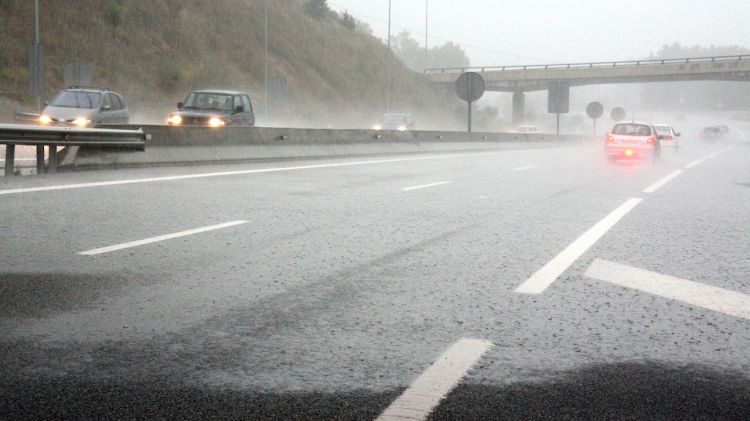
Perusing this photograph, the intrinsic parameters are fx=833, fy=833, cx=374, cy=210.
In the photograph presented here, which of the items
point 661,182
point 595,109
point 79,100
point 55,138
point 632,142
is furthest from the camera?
point 595,109

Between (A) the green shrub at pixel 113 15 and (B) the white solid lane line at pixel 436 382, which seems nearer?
(B) the white solid lane line at pixel 436 382

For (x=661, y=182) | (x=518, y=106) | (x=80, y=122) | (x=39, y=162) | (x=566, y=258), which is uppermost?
(x=518, y=106)

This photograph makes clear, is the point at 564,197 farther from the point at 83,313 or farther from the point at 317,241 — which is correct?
the point at 83,313

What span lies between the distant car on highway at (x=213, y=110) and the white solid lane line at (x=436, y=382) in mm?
19573

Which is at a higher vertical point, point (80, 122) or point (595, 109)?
point (595, 109)

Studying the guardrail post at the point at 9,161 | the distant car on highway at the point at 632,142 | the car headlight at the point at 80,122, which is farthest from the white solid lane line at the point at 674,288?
the distant car on highway at the point at 632,142

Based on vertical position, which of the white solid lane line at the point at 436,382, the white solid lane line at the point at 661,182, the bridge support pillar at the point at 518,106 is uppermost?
the bridge support pillar at the point at 518,106

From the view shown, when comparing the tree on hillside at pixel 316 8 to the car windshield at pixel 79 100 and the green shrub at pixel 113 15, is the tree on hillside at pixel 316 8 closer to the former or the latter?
the green shrub at pixel 113 15

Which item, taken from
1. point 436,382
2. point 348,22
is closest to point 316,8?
point 348,22

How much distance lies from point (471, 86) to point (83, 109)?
58.1 ft

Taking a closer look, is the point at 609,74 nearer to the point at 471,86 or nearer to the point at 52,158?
the point at 471,86

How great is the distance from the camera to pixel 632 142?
27.8m

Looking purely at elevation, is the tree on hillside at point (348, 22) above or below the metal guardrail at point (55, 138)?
above

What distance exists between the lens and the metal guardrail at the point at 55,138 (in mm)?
13078
